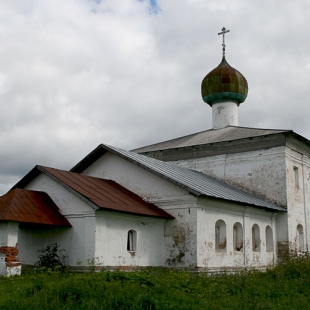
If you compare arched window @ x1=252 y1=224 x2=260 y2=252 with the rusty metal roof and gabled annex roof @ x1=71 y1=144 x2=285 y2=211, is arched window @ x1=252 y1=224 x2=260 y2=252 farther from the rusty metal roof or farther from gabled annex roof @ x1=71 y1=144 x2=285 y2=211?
the rusty metal roof

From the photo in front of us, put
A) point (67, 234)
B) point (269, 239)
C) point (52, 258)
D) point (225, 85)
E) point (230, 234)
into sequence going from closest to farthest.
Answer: point (52, 258), point (67, 234), point (230, 234), point (269, 239), point (225, 85)

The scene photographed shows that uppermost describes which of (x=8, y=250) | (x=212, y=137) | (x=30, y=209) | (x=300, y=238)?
(x=212, y=137)

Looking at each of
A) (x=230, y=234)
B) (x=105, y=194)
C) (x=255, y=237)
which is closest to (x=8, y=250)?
(x=105, y=194)

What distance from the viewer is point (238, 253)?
14469mm

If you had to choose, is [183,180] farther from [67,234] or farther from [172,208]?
[67,234]

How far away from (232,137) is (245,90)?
3.41 meters

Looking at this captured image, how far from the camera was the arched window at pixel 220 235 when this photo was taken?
1402 centimetres

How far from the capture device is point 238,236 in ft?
48.9

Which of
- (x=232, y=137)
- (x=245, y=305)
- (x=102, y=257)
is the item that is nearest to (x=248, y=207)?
(x=232, y=137)

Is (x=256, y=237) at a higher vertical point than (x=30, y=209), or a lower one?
lower

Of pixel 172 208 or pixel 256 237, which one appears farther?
pixel 256 237

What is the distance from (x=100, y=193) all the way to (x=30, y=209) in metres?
1.95

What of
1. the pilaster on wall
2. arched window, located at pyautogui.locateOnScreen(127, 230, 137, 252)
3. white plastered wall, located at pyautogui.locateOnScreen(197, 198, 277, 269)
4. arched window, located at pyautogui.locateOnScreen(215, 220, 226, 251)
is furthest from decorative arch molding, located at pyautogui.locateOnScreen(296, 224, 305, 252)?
the pilaster on wall

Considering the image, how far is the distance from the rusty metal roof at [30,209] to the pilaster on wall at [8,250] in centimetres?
24
